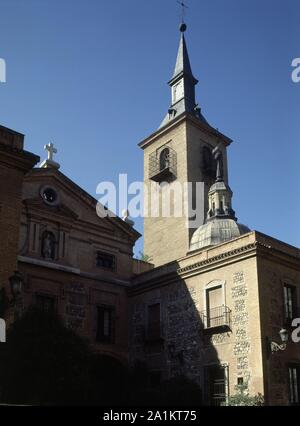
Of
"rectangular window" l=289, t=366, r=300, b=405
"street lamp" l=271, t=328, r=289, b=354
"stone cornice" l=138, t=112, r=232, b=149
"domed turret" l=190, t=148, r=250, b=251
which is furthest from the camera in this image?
"stone cornice" l=138, t=112, r=232, b=149

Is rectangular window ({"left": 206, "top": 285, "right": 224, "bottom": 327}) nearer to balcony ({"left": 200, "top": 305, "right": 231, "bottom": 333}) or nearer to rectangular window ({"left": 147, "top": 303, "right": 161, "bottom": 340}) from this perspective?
balcony ({"left": 200, "top": 305, "right": 231, "bottom": 333})

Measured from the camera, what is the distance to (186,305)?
2503cm

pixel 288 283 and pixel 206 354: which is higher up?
pixel 288 283

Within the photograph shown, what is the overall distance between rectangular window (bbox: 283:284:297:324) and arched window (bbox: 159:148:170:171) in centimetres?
1719

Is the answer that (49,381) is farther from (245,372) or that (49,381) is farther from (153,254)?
(153,254)

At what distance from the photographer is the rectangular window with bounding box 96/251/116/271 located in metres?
27.6

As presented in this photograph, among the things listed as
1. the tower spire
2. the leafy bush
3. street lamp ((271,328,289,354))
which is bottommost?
the leafy bush

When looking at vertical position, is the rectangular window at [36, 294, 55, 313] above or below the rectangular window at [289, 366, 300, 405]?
above

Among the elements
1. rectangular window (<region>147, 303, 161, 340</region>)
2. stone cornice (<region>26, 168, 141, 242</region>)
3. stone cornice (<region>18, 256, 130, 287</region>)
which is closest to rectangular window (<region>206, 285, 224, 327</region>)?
rectangular window (<region>147, 303, 161, 340</region>)

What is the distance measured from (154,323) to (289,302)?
262 inches

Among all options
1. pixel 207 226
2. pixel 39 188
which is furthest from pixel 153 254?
pixel 39 188

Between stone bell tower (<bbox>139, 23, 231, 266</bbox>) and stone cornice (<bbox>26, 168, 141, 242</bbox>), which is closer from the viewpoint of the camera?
stone cornice (<bbox>26, 168, 141, 242</bbox>)
